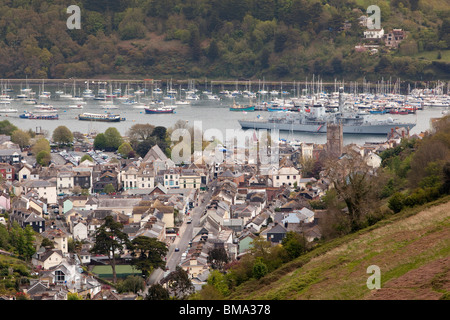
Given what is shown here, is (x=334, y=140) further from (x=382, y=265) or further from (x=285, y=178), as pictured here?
(x=382, y=265)

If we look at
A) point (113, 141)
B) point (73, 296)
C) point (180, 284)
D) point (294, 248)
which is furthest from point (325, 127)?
point (294, 248)

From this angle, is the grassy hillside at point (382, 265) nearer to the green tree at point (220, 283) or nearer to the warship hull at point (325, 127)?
the green tree at point (220, 283)

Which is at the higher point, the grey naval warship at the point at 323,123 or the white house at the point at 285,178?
the grey naval warship at the point at 323,123

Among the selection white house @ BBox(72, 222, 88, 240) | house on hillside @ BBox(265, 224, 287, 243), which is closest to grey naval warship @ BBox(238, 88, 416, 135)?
white house @ BBox(72, 222, 88, 240)

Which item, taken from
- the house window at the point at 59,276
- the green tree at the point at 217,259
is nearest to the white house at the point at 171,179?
the green tree at the point at 217,259

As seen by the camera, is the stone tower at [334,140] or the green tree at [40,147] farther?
the green tree at [40,147]

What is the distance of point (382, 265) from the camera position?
21.7 ft

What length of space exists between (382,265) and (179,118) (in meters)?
25.3

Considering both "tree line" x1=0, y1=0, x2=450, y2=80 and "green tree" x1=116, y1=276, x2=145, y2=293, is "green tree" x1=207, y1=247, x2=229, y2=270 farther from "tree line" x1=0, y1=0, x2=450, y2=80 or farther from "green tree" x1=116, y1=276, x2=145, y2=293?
"tree line" x1=0, y1=0, x2=450, y2=80

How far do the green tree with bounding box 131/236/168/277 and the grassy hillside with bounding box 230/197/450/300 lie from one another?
134 inches

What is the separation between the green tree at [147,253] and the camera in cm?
1131

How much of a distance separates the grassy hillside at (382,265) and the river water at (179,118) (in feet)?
59.2
